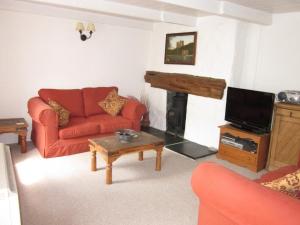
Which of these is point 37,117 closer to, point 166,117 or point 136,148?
point 136,148

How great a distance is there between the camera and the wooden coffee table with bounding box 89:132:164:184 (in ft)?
9.82

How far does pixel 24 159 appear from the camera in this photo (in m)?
3.62

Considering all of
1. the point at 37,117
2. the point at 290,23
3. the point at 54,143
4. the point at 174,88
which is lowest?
the point at 54,143

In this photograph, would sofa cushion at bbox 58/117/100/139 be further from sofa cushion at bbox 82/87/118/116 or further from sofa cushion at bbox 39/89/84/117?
sofa cushion at bbox 82/87/118/116

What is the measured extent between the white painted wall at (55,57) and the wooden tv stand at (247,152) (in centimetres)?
245

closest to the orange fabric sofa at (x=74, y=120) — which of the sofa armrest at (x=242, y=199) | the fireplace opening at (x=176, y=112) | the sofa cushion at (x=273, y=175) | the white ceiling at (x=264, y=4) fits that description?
the fireplace opening at (x=176, y=112)

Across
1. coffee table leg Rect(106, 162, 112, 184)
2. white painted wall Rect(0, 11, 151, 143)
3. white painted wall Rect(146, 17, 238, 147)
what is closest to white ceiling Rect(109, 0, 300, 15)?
white painted wall Rect(146, 17, 238, 147)

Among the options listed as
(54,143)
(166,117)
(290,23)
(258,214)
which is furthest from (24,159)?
(290,23)

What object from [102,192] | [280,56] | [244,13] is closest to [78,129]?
[102,192]

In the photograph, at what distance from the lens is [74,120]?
4203mm

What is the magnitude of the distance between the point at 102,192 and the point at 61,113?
5.15ft

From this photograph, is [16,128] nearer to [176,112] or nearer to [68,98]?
[68,98]

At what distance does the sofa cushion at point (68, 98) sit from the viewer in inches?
164

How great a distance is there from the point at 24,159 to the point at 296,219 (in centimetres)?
346
